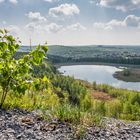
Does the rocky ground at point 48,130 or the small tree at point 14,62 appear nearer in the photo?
the rocky ground at point 48,130

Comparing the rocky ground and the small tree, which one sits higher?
the small tree

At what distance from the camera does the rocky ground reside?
820cm

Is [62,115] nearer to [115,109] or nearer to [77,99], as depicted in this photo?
[115,109]

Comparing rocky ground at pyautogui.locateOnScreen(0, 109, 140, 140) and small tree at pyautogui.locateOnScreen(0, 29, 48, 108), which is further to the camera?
small tree at pyautogui.locateOnScreen(0, 29, 48, 108)

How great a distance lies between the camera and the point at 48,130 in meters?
8.70

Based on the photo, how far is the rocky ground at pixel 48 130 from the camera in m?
8.20

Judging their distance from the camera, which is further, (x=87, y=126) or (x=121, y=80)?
(x=121, y=80)

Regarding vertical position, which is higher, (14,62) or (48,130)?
(14,62)

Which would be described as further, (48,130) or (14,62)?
(14,62)

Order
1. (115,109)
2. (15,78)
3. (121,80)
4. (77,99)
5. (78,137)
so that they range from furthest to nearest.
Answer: (121,80)
(77,99)
(115,109)
(15,78)
(78,137)

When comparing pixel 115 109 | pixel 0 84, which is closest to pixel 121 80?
pixel 115 109

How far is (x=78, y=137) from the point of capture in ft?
27.2

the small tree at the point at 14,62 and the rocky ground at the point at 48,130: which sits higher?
the small tree at the point at 14,62

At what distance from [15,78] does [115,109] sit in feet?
212
